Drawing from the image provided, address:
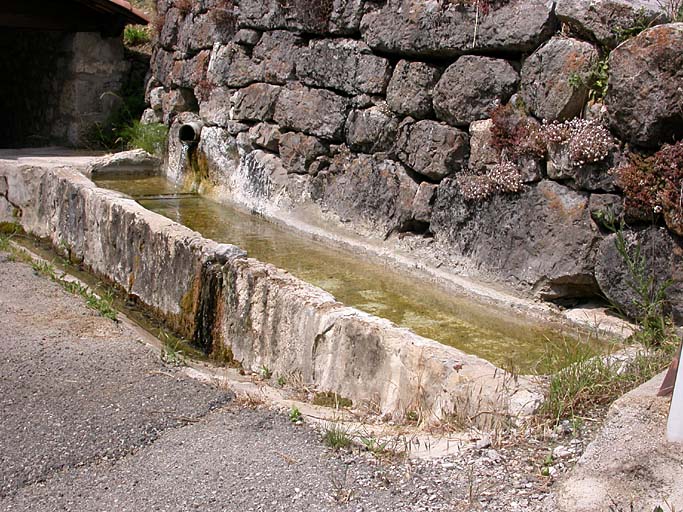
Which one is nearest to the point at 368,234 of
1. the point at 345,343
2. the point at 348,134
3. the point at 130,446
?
the point at 348,134

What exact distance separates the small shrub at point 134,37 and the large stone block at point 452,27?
5.61 meters

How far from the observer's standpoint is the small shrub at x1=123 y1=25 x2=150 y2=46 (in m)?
11.6

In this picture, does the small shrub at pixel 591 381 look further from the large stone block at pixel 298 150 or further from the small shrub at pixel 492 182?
the large stone block at pixel 298 150

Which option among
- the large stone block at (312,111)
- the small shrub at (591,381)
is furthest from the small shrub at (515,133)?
the small shrub at (591,381)

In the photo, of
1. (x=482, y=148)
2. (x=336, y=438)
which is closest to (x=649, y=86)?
(x=482, y=148)

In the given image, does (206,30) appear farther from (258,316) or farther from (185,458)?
(185,458)

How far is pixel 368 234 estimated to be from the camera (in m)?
6.86

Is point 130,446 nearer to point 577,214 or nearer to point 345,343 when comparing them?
point 345,343

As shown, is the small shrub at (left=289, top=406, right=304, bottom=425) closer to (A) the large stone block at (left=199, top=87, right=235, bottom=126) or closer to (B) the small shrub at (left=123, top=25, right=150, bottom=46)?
(A) the large stone block at (left=199, top=87, right=235, bottom=126)

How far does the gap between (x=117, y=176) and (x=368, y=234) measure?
377cm

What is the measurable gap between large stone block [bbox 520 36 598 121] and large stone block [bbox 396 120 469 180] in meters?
0.69

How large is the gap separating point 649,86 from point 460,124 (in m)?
1.65

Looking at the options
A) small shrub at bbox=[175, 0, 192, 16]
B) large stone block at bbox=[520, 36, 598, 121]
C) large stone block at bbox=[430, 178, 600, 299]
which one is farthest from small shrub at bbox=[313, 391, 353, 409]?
small shrub at bbox=[175, 0, 192, 16]

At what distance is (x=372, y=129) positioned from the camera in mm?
6895
